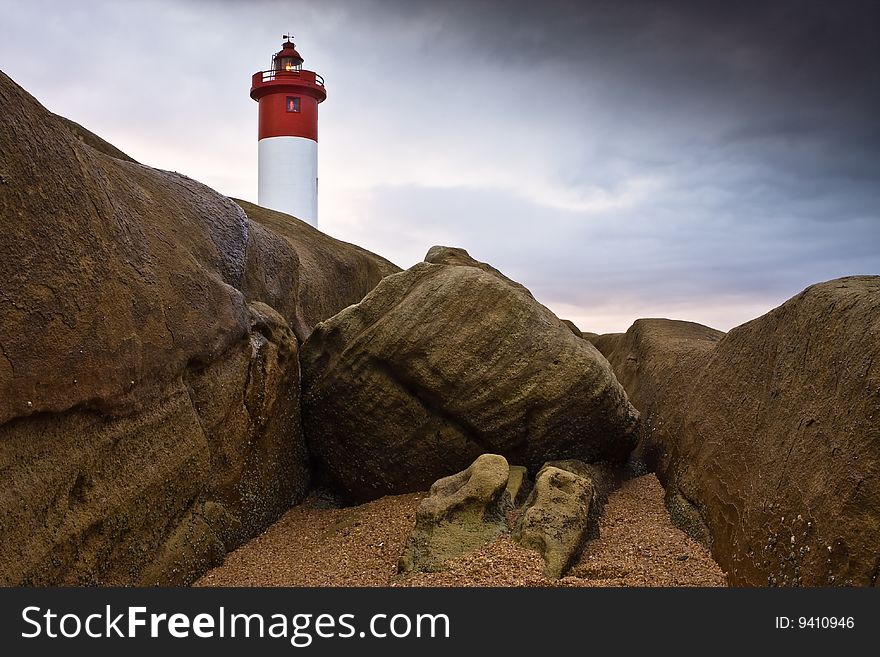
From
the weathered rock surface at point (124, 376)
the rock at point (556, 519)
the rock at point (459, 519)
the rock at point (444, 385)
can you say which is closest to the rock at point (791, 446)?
the rock at point (556, 519)

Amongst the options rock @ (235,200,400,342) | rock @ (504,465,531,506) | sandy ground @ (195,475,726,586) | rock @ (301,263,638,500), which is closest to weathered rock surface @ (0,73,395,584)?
sandy ground @ (195,475,726,586)

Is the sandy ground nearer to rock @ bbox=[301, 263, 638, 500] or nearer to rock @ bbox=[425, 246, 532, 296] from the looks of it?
rock @ bbox=[301, 263, 638, 500]

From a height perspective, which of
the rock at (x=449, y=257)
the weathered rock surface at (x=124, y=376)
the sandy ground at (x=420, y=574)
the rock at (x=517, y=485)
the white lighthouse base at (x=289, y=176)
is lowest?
A: the sandy ground at (x=420, y=574)

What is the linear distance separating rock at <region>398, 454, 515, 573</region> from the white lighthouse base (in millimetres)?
19717

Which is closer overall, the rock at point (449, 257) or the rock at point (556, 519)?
the rock at point (556, 519)

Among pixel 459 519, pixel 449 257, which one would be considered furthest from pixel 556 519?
pixel 449 257

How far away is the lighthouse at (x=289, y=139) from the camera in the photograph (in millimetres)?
24781

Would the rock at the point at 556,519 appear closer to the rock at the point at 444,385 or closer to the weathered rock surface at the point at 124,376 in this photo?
the rock at the point at 444,385

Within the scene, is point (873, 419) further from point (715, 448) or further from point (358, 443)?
point (358, 443)

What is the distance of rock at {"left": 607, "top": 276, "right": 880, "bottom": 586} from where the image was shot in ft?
13.9

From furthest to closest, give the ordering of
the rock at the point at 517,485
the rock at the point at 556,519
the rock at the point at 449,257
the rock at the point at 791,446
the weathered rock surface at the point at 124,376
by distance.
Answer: the rock at the point at 449,257 → the rock at the point at 517,485 → the rock at the point at 556,519 → the weathered rock surface at the point at 124,376 → the rock at the point at 791,446

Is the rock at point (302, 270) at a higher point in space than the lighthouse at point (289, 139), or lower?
lower

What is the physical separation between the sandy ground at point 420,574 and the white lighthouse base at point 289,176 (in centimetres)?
1819

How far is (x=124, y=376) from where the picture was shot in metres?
5.08
